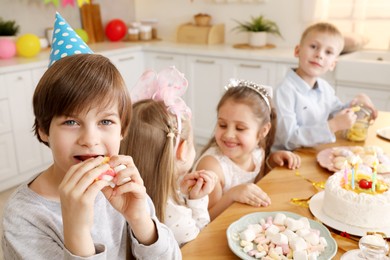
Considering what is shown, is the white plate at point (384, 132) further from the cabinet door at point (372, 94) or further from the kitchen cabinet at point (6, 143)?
the kitchen cabinet at point (6, 143)

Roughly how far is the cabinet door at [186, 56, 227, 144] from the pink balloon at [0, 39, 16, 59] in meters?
1.49

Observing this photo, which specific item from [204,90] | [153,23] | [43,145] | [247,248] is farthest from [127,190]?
[153,23]

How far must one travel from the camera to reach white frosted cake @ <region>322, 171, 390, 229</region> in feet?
3.75

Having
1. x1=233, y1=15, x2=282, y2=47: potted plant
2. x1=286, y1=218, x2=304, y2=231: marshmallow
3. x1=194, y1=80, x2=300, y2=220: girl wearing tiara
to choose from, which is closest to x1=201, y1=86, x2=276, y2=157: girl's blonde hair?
x1=194, y1=80, x2=300, y2=220: girl wearing tiara

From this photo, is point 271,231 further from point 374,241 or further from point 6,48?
point 6,48

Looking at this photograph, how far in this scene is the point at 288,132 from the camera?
74.6 inches

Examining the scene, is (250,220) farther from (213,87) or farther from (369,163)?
(213,87)

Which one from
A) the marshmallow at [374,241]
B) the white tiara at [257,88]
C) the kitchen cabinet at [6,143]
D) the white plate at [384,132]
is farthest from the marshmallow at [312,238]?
the kitchen cabinet at [6,143]

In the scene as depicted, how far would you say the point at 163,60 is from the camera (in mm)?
3967

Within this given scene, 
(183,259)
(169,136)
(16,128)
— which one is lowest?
(16,128)

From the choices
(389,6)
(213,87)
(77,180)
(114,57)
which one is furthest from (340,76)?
(77,180)

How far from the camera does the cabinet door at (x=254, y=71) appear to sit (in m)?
3.39

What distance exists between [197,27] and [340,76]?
1594 mm

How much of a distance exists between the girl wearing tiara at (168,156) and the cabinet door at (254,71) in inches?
81.8
